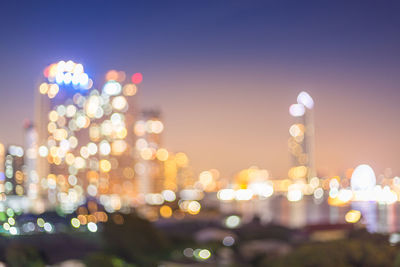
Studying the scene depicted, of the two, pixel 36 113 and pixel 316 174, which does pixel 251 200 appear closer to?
pixel 316 174

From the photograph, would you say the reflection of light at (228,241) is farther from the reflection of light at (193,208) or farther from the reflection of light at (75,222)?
the reflection of light at (193,208)

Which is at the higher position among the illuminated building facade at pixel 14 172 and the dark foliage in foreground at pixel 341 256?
the illuminated building facade at pixel 14 172

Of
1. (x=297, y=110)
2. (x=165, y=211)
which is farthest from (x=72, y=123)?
(x=297, y=110)

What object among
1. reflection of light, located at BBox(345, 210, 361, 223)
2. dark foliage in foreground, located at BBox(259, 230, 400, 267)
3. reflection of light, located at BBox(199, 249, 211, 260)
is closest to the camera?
dark foliage in foreground, located at BBox(259, 230, 400, 267)

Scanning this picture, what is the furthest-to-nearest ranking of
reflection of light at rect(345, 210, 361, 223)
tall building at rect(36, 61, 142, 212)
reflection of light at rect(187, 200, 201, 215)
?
reflection of light at rect(187, 200, 201, 215), reflection of light at rect(345, 210, 361, 223), tall building at rect(36, 61, 142, 212)

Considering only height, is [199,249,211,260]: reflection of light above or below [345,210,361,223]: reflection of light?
below

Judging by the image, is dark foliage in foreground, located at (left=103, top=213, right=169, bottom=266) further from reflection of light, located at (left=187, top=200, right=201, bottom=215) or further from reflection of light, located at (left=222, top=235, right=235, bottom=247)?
reflection of light, located at (left=187, top=200, right=201, bottom=215)

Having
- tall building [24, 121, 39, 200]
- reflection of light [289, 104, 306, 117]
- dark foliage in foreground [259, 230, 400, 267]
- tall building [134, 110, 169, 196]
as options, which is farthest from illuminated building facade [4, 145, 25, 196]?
reflection of light [289, 104, 306, 117]

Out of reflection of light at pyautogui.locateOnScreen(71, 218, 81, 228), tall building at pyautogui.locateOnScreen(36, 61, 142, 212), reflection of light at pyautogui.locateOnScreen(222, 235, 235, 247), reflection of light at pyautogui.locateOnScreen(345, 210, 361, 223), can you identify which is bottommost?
reflection of light at pyautogui.locateOnScreen(222, 235, 235, 247)

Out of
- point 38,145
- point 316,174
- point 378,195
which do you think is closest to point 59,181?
point 38,145

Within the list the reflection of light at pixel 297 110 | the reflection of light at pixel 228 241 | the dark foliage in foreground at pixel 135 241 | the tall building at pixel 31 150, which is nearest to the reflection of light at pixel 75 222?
the tall building at pixel 31 150
